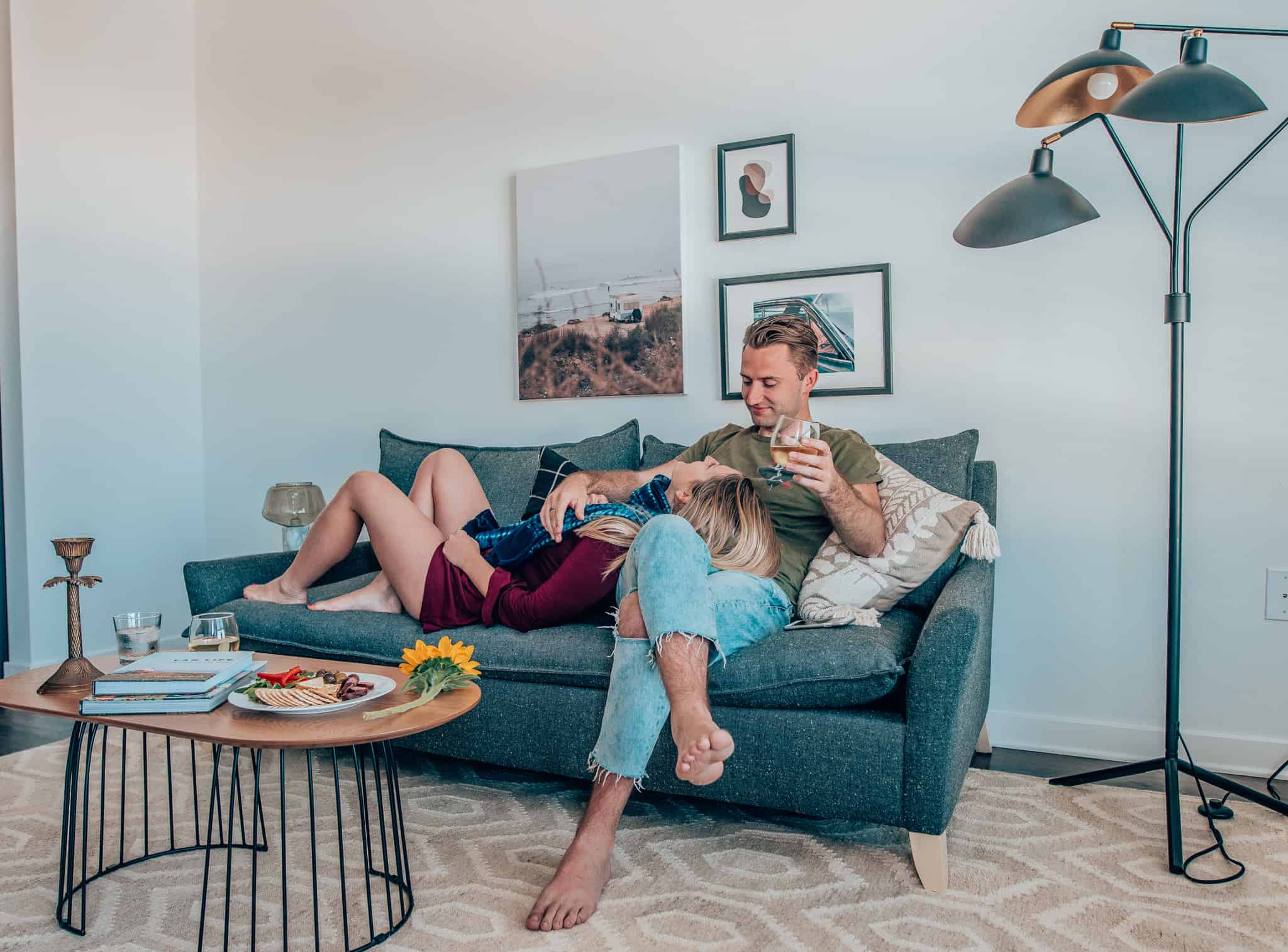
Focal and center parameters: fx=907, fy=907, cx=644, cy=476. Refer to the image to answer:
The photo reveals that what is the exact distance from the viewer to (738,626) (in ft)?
6.05

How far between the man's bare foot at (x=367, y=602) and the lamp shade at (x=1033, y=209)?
1683 mm

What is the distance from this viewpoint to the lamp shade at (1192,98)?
65.4 inches

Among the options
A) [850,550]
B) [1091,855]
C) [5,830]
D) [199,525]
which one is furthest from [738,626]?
[199,525]

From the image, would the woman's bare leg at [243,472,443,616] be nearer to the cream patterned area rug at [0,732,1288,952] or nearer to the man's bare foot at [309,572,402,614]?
the man's bare foot at [309,572,402,614]

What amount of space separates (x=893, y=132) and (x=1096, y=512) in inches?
48.6

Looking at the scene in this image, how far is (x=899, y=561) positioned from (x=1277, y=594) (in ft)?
3.61

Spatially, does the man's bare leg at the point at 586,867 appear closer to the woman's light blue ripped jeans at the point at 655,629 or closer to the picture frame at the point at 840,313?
the woman's light blue ripped jeans at the point at 655,629

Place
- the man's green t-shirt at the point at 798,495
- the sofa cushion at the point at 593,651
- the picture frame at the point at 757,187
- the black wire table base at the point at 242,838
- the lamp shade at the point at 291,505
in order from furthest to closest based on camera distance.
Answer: the lamp shade at the point at 291,505
the picture frame at the point at 757,187
the man's green t-shirt at the point at 798,495
the sofa cushion at the point at 593,651
the black wire table base at the point at 242,838

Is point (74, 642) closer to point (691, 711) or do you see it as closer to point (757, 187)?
point (691, 711)

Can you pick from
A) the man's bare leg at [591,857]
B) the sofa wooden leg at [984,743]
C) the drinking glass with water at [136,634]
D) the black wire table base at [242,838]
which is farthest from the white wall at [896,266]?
the drinking glass with water at [136,634]

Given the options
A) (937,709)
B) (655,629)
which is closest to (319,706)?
(655,629)

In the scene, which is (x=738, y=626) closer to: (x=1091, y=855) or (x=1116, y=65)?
(x=1091, y=855)

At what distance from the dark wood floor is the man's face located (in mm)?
1073

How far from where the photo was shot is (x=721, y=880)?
170 centimetres
